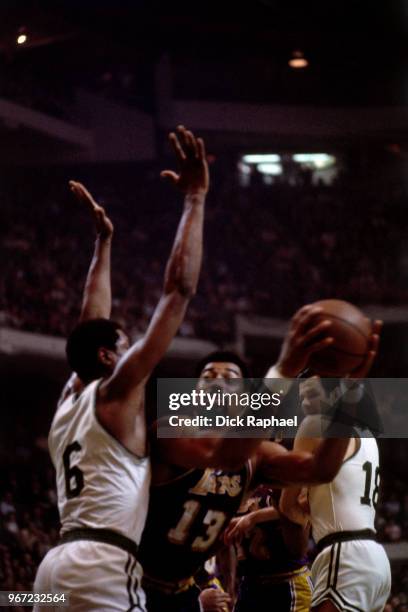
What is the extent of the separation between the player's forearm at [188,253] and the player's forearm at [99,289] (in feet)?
3.06

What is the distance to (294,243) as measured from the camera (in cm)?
1662

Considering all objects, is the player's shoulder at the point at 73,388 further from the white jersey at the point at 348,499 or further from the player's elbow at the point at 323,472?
the white jersey at the point at 348,499

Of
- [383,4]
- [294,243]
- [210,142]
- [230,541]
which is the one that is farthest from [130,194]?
[230,541]

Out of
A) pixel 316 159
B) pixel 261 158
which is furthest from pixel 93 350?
pixel 316 159

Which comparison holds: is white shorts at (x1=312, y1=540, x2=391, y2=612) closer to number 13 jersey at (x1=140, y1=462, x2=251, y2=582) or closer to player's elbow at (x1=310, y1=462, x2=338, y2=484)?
number 13 jersey at (x1=140, y1=462, x2=251, y2=582)

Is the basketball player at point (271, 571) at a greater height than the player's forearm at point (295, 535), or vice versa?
the player's forearm at point (295, 535)

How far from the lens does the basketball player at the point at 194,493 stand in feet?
9.83

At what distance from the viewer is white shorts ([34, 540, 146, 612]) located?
2.90 m

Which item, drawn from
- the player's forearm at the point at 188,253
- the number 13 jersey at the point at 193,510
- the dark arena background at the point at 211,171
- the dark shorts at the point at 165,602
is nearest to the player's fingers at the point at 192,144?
the player's forearm at the point at 188,253

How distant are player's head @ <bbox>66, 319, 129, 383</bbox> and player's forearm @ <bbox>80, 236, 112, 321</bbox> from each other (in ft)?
2.07

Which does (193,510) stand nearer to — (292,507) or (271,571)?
(292,507)

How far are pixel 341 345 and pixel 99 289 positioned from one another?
1.54 m

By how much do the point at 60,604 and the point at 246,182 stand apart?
1506 cm

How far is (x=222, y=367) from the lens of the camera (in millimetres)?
4395
